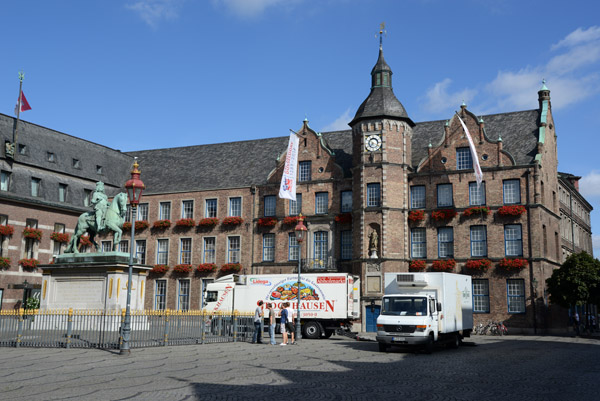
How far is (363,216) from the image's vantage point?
41531mm

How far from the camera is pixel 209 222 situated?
48.0 meters

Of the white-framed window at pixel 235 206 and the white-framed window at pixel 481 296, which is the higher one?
the white-framed window at pixel 235 206

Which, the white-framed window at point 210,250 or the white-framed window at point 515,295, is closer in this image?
the white-framed window at point 515,295

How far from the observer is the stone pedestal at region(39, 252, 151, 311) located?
25516 millimetres

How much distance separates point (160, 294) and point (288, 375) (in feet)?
117

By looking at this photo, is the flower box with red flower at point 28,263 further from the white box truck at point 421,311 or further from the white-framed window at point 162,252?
the white box truck at point 421,311

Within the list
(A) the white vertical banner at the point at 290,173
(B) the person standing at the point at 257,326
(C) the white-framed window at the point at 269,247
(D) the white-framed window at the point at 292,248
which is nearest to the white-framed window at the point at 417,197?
(A) the white vertical banner at the point at 290,173

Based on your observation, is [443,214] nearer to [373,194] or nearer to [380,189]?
[380,189]

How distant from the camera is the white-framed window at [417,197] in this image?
4278 cm

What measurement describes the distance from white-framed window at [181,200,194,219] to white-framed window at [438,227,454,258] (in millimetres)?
20507

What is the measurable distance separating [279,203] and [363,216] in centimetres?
792

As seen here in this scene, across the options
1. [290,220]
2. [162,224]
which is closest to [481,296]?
[290,220]

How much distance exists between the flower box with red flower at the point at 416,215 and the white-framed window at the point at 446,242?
1.68 metres

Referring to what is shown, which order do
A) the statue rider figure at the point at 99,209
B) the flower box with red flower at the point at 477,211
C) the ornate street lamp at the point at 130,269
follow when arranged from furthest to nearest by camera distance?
the flower box with red flower at the point at 477,211
the statue rider figure at the point at 99,209
the ornate street lamp at the point at 130,269
